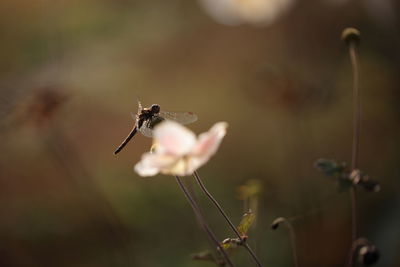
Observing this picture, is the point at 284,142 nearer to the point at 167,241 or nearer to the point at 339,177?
the point at 167,241

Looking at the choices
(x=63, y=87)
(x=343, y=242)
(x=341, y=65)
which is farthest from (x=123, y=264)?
(x=341, y=65)

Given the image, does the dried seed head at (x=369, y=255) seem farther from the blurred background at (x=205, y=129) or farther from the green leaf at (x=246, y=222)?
the blurred background at (x=205, y=129)

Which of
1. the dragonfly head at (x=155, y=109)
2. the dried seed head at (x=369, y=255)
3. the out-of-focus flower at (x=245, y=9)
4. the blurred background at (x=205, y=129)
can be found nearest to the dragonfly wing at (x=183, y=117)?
the dragonfly head at (x=155, y=109)

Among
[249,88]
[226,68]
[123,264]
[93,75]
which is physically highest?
[93,75]

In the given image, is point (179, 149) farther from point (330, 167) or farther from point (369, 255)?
point (369, 255)

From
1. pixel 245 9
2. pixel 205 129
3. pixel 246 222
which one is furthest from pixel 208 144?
pixel 205 129

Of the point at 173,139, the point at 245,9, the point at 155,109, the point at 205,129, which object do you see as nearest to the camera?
the point at 173,139

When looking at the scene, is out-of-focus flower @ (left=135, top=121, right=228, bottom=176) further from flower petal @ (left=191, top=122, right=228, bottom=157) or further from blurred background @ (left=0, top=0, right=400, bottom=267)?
blurred background @ (left=0, top=0, right=400, bottom=267)
